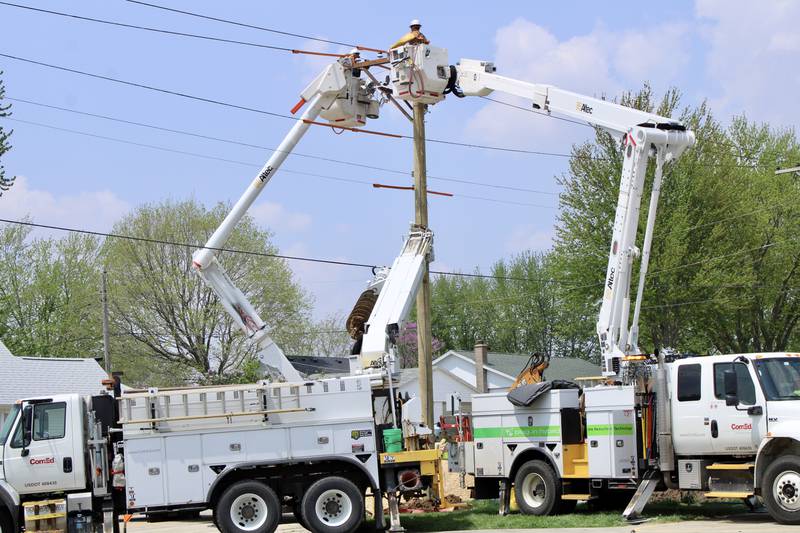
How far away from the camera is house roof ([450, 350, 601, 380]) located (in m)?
56.6

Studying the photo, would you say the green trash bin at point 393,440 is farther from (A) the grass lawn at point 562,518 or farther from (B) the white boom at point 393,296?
(A) the grass lawn at point 562,518

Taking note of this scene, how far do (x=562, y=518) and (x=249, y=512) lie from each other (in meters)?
5.57

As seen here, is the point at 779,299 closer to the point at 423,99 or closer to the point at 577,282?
the point at 577,282

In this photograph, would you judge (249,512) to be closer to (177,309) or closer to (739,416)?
(739,416)

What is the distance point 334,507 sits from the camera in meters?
17.1

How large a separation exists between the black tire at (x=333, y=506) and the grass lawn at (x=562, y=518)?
2.04 m

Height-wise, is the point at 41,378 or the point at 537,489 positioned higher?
the point at 41,378

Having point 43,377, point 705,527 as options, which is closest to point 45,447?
point 705,527

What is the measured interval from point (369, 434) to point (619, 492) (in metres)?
5.97

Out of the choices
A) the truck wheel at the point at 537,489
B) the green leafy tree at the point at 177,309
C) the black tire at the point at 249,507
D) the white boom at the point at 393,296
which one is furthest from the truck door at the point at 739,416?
the green leafy tree at the point at 177,309

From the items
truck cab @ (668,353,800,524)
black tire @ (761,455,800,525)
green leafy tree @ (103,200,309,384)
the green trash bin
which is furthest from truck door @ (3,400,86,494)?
green leafy tree @ (103,200,309,384)

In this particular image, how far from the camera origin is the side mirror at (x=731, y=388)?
55.2 ft

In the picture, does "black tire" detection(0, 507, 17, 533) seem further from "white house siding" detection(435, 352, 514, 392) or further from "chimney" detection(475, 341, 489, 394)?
"white house siding" detection(435, 352, 514, 392)

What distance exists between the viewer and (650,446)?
59.4 ft
